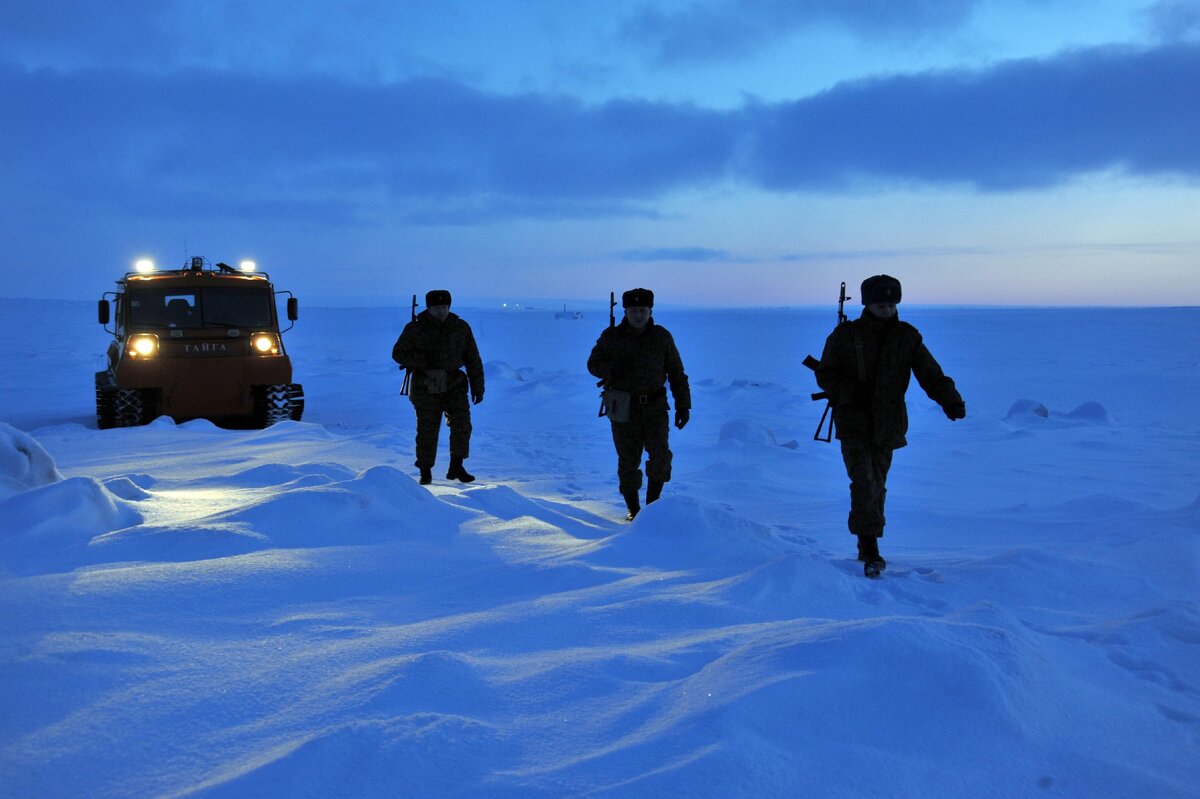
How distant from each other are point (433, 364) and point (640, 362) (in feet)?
6.66

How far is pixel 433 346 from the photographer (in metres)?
6.84

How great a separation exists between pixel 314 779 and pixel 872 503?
3.35 meters

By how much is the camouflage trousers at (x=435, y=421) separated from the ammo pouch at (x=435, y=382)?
76 mm

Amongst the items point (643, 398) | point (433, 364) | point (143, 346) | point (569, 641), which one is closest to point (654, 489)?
point (643, 398)

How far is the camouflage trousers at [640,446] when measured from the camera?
19.4 feet

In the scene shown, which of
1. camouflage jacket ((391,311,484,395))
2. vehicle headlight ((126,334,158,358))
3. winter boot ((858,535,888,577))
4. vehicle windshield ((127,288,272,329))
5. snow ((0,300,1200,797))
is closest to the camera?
snow ((0,300,1200,797))

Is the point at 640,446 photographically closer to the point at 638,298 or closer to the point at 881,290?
the point at 638,298

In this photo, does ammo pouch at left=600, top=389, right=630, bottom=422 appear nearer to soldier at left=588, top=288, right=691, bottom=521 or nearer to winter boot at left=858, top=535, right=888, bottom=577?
soldier at left=588, top=288, right=691, bottom=521

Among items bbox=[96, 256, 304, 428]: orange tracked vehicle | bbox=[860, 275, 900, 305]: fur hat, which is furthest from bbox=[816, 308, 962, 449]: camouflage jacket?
bbox=[96, 256, 304, 428]: orange tracked vehicle

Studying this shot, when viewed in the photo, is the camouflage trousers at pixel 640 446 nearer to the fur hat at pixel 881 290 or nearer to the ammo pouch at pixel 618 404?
the ammo pouch at pixel 618 404

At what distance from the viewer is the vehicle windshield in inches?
384

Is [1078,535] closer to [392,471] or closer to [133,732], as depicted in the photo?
[392,471]

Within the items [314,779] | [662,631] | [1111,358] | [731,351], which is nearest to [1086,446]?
[662,631]

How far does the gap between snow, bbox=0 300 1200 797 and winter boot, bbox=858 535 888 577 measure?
8 centimetres
